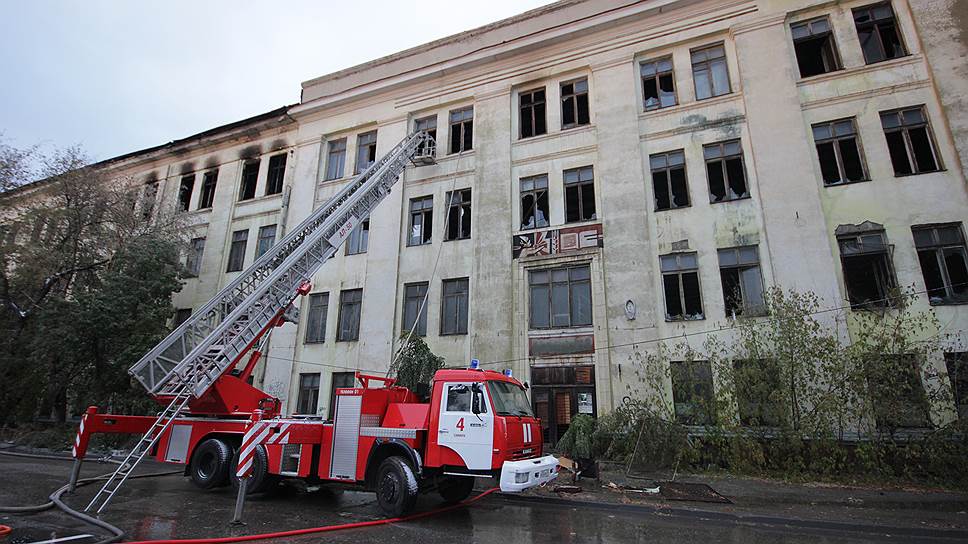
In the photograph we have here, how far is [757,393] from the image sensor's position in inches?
472

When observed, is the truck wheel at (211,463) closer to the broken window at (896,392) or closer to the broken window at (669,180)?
the broken window at (669,180)

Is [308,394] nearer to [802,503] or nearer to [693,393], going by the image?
[693,393]

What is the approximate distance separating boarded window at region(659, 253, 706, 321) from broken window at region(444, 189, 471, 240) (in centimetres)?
723

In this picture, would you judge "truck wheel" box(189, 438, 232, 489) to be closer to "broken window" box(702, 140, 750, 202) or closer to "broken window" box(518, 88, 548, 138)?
"broken window" box(518, 88, 548, 138)

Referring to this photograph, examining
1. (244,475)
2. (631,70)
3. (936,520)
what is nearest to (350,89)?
(631,70)

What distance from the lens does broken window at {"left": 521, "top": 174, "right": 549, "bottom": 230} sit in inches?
684

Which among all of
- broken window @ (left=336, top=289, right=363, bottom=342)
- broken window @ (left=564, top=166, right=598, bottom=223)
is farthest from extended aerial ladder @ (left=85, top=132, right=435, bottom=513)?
broken window @ (left=564, top=166, right=598, bottom=223)

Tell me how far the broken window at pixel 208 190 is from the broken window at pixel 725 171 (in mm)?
22718

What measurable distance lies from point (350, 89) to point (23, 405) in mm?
18975

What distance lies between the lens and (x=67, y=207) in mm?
19281

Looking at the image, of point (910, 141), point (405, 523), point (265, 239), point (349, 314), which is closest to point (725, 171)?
point (910, 141)

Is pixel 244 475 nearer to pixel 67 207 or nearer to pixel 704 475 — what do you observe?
pixel 704 475

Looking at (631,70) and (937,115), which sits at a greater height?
(631,70)

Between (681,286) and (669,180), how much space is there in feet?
12.3
